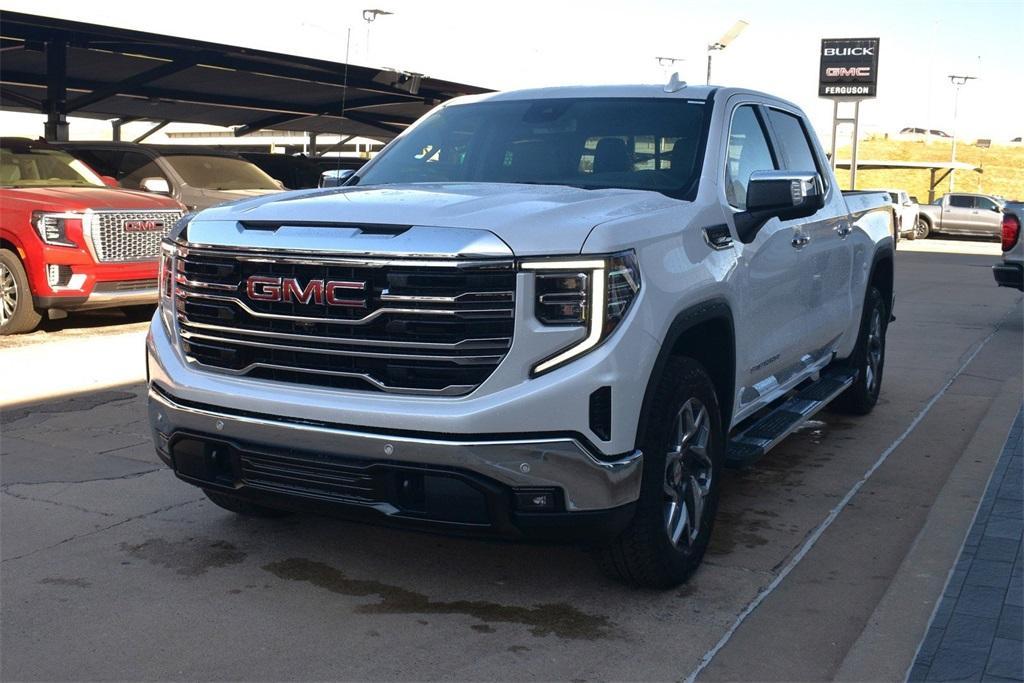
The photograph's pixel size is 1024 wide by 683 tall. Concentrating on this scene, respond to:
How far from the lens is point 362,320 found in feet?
13.0

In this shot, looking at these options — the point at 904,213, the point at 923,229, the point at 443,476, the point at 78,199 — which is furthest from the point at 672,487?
the point at 923,229

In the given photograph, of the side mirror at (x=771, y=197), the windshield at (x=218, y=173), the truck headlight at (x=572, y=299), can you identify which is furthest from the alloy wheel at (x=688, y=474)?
the windshield at (x=218, y=173)

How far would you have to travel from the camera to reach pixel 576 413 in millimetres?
3826

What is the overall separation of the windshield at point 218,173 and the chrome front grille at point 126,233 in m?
3.06

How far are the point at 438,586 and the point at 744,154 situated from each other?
2488 mm

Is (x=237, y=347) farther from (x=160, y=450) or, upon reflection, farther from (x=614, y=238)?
(x=614, y=238)

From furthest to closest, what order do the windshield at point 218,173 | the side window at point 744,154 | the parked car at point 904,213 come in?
the parked car at point 904,213 < the windshield at point 218,173 < the side window at point 744,154

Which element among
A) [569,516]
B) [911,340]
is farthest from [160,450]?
[911,340]

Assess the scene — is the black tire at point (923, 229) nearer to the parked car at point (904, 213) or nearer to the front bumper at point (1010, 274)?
the parked car at point (904, 213)

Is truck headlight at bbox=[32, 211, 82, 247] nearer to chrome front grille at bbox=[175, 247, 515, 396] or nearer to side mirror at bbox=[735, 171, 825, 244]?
chrome front grille at bbox=[175, 247, 515, 396]

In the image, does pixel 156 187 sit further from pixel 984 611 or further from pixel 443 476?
pixel 984 611

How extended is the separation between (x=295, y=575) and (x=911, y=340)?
353 inches

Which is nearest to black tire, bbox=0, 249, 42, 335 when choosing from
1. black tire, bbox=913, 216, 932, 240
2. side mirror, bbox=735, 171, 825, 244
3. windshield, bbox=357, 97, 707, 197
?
windshield, bbox=357, 97, 707, 197

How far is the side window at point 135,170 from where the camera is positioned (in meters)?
14.5
